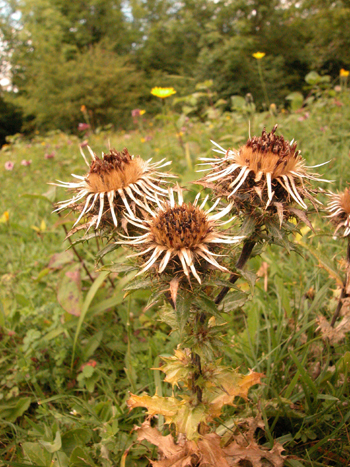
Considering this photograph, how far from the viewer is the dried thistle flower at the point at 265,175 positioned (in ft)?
4.47

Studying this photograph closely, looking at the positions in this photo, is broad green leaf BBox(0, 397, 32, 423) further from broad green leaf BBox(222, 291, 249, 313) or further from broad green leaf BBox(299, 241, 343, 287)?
broad green leaf BBox(299, 241, 343, 287)

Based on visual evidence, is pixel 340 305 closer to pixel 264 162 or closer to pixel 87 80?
pixel 264 162

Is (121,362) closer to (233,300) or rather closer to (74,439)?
(74,439)

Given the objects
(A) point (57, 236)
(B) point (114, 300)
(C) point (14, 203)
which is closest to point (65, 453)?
(B) point (114, 300)

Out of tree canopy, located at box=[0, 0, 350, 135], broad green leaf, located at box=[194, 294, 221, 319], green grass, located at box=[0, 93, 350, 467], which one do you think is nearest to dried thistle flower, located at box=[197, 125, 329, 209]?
green grass, located at box=[0, 93, 350, 467]

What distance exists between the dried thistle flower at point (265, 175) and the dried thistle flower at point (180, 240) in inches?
6.1

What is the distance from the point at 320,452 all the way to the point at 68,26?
3784 cm

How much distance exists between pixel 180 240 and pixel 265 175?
478 mm

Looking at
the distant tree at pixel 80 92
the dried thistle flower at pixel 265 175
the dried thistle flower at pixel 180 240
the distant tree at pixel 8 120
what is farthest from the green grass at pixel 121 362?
the distant tree at pixel 8 120

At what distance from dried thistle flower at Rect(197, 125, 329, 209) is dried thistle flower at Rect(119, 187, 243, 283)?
156 mm

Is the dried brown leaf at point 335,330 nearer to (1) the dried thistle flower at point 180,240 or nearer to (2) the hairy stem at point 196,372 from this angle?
(2) the hairy stem at point 196,372

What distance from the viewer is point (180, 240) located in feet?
4.09

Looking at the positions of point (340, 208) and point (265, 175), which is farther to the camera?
point (340, 208)

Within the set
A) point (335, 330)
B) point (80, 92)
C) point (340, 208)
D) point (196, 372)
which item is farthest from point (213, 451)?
point (80, 92)
